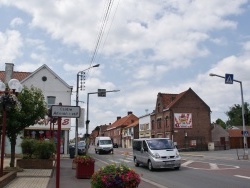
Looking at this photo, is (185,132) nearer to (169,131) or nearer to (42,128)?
(169,131)

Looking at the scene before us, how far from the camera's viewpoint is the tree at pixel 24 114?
1928 centimetres

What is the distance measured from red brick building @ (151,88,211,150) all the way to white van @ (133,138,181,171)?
37396 millimetres

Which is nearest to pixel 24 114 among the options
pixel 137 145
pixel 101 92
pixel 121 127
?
pixel 137 145

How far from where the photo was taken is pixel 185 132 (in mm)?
62000

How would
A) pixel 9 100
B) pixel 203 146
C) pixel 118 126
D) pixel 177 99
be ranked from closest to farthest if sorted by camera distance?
pixel 9 100 < pixel 203 146 < pixel 177 99 < pixel 118 126

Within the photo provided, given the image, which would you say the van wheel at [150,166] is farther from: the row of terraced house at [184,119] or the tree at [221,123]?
the tree at [221,123]

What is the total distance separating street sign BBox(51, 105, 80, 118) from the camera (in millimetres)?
8938

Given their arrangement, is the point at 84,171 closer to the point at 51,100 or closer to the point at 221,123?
the point at 51,100

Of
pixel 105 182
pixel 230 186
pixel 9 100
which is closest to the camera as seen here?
pixel 105 182

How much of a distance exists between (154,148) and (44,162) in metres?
6.35

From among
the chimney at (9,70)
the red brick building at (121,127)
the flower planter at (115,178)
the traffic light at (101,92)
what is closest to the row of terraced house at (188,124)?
the chimney at (9,70)

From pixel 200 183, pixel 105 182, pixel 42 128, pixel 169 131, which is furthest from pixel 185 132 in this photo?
pixel 105 182

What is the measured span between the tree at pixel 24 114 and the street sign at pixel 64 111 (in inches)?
416

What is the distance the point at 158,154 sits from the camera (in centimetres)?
2164
